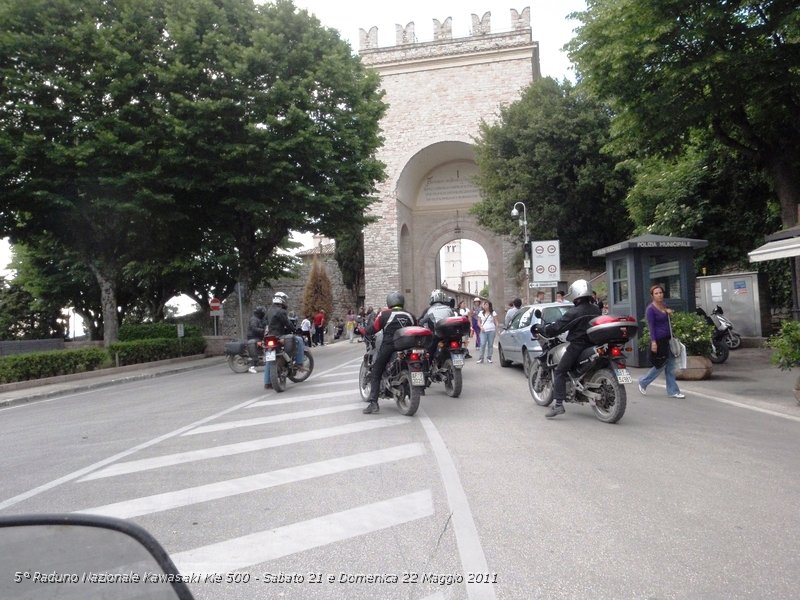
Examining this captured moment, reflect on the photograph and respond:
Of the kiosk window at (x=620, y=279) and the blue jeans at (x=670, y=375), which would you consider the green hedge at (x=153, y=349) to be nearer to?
the kiosk window at (x=620, y=279)

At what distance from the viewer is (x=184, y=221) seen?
24625 mm

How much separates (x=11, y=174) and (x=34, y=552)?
21.6 meters

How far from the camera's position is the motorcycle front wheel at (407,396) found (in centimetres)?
867


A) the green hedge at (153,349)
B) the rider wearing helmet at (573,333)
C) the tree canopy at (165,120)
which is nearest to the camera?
the rider wearing helmet at (573,333)

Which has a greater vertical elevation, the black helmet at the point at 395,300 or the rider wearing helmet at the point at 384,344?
the black helmet at the point at 395,300

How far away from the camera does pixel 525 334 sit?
541 inches

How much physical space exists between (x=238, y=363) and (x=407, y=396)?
33.6ft

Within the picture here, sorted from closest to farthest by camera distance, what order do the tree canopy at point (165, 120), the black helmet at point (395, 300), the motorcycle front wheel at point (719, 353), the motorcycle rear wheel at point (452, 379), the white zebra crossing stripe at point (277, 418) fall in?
1. the white zebra crossing stripe at point (277, 418)
2. the black helmet at point (395, 300)
3. the motorcycle rear wheel at point (452, 379)
4. the motorcycle front wheel at point (719, 353)
5. the tree canopy at point (165, 120)

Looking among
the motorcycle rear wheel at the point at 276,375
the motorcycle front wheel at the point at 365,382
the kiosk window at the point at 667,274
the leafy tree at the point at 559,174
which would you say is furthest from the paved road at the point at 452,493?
the leafy tree at the point at 559,174

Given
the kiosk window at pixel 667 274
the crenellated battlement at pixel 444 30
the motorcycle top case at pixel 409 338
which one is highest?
the crenellated battlement at pixel 444 30

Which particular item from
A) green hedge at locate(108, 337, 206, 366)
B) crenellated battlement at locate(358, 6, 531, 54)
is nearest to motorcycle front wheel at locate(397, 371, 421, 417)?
green hedge at locate(108, 337, 206, 366)

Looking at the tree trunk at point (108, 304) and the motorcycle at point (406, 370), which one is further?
the tree trunk at point (108, 304)

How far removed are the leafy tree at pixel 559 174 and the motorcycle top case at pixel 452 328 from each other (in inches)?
855

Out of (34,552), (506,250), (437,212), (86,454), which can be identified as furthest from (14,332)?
(34,552)
